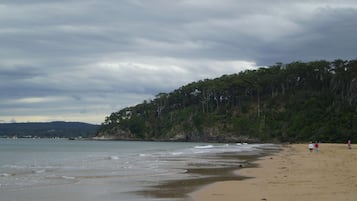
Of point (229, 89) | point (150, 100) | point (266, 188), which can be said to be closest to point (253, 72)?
point (229, 89)

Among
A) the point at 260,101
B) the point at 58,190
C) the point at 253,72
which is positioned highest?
the point at 253,72

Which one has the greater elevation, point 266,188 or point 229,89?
point 229,89

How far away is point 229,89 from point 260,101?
31.5 feet

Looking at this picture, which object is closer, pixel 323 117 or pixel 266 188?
pixel 266 188

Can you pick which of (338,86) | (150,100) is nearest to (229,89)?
(338,86)

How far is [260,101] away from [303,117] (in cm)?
1942

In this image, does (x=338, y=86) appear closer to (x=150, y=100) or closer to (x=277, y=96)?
(x=277, y=96)

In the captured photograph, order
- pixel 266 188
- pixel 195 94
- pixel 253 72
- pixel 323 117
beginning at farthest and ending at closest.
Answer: pixel 195 94
pixel 253 72
pixel 323 117
pixel 266 188

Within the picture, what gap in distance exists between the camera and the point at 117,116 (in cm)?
18112

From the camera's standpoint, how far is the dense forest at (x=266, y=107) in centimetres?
10919

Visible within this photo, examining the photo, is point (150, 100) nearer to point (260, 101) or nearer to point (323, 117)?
point (260, 101)

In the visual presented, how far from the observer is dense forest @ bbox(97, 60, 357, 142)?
10919cm

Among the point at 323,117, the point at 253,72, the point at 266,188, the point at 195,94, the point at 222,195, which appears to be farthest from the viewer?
the point at 195,94

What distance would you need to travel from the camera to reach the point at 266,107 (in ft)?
418
